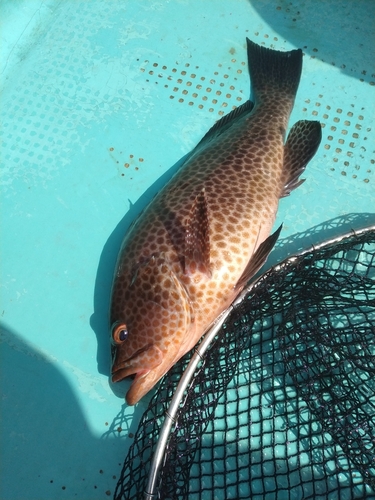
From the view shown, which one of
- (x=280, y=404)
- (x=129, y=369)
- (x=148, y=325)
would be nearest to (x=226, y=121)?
(x=148, y=325)

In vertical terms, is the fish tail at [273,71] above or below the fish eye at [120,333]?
above

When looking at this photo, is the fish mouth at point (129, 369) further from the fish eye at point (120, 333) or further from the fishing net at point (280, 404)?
the fishing net at point (280, 404)

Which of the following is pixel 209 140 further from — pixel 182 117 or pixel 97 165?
pixel 97 165

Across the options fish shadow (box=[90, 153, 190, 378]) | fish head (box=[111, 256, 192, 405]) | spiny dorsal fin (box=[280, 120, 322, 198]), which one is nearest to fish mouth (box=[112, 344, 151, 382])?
fish head (box=[111, 256, 192, 405])

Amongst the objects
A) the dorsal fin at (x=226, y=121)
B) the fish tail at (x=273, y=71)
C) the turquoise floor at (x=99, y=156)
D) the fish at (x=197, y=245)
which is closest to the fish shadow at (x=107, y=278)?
the turquoise floor at (x=99, y=156)

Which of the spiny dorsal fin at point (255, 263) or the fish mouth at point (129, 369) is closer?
the fish mouth at point (129, 369)

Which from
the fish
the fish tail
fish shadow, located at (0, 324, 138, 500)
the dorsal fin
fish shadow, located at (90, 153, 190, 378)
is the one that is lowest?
fish shadow, located at (0, 324, 138, 500)

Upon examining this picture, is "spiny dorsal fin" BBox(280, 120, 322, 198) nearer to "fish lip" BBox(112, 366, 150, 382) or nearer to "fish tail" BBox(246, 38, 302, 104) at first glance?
"fish tail" BBox(246, 38, 302, 104)
